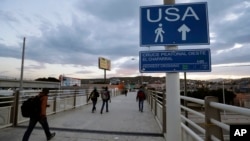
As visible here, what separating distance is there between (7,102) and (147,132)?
536 cm

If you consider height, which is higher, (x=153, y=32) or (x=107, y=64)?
(x=107, y=64)

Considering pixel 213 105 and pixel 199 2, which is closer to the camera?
pixel 213 105

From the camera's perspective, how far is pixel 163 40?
4324 mm

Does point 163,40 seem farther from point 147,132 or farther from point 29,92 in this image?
point 29,92

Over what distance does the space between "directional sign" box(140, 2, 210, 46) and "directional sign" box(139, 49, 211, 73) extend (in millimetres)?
176

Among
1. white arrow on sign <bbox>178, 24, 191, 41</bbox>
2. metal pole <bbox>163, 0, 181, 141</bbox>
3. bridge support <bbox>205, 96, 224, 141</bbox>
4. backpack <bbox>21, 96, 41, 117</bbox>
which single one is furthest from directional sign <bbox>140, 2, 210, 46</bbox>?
backpack <bbox>21, 96, 41, 117</bbox>

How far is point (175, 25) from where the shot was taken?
4.29 metres

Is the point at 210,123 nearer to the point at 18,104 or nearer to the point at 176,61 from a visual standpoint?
the point at 176,61

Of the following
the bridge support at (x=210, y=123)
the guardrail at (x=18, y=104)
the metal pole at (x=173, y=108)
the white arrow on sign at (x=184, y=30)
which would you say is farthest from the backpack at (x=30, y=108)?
the bridge support at (x=210, y=123)

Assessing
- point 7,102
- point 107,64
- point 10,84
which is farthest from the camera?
point 107,64

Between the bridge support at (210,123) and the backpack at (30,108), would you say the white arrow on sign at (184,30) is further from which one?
the backpack at (30,108)

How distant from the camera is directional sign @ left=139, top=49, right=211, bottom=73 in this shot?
13.6 feet

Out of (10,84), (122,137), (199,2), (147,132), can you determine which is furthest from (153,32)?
(10,84)

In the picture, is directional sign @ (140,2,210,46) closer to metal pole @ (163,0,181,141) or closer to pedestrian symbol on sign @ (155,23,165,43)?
pedestrian symbol on sign @ (155,23,165,43)
